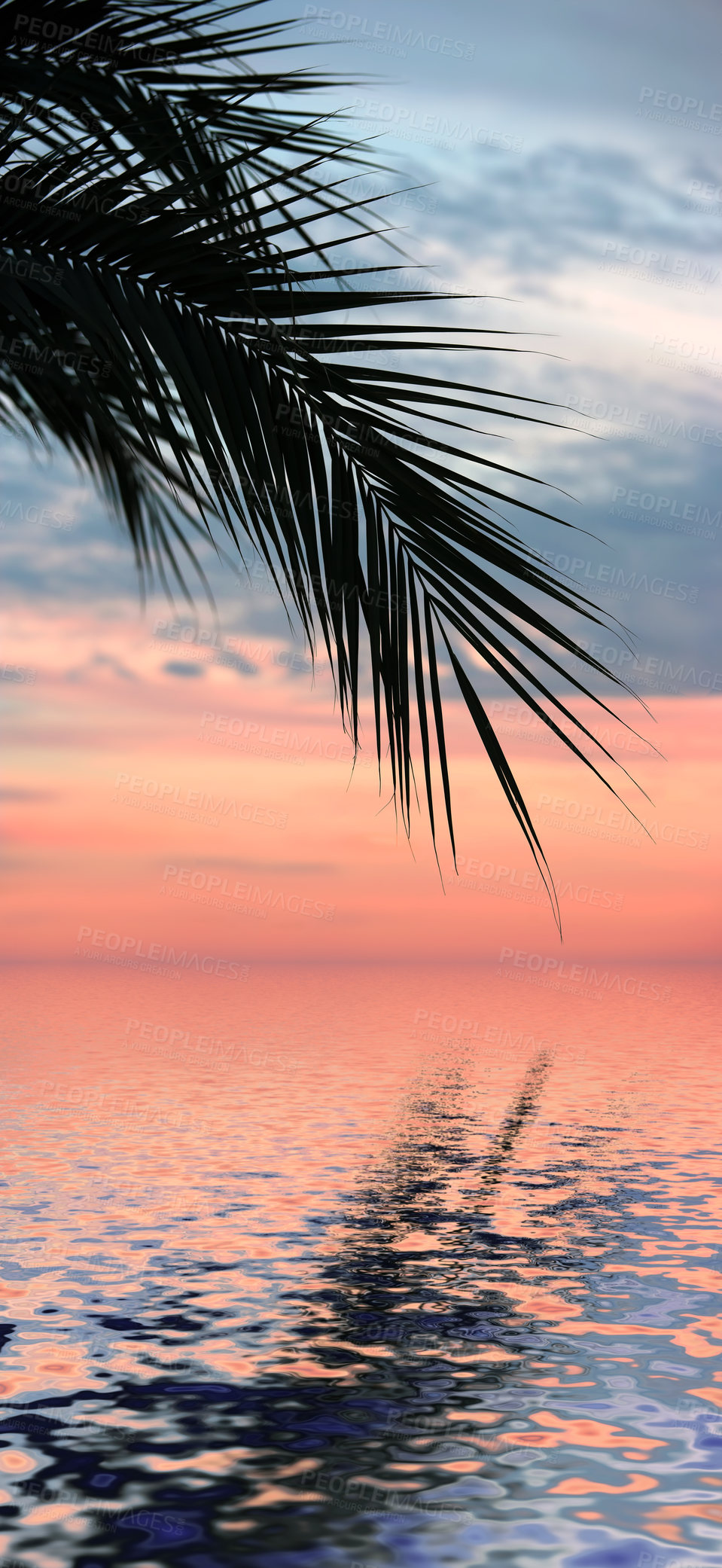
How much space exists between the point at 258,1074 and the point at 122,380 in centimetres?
2090

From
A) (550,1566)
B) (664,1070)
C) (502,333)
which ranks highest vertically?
(502,333)

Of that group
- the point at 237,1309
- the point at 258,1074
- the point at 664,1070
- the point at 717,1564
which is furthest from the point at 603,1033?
the point at 717,1564

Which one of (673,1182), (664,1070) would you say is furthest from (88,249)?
(664,1070)

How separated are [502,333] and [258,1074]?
21.0m

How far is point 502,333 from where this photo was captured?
9.58 ft

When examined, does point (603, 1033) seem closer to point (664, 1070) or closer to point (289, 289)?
point (664, 1070)

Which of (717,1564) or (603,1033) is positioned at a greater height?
(603,1033)

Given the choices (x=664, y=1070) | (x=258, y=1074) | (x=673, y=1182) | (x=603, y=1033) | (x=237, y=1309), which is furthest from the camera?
(x=603, y=1033)

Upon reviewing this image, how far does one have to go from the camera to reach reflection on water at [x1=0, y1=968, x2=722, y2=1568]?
4.40 m

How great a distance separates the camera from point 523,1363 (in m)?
6.11

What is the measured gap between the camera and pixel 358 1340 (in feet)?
21.1

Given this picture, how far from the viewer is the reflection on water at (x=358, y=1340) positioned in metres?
4.40

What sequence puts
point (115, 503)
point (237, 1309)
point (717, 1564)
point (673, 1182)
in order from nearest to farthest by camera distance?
point (717, 1564) → point (115, 503) → point (237, 1309) → point (673, 1182)

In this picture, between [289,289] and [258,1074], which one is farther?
[258,1074]
